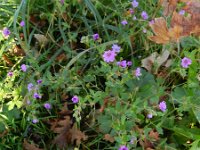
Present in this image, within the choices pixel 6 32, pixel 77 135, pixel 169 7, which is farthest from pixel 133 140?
pixel 6 32

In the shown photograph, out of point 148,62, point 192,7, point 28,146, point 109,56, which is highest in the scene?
point 192,7

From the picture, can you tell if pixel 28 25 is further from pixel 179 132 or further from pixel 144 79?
pixel 179 132

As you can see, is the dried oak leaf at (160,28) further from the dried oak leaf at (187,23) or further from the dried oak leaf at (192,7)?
the dried oak leaf at (192,7)

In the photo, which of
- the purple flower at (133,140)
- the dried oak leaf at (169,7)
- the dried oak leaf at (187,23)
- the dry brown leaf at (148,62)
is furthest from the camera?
the dry brown leaf at (148,62)

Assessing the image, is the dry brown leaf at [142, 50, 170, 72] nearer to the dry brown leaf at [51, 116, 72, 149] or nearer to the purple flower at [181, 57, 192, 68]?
the purple flower at [181, 57, 192, 68]

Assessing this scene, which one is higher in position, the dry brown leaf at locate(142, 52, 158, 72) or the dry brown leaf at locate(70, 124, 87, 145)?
the dry brown leaf at locate(142, 52, 158, 72)

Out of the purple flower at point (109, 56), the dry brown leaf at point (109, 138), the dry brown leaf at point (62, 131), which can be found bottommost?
the dry brown leaf at point (62, 131)

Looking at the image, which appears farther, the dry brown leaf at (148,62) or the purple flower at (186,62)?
the dry brown leaf at (148,62)

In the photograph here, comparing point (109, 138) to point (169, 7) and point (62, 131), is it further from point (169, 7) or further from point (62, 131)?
point (169, 7)

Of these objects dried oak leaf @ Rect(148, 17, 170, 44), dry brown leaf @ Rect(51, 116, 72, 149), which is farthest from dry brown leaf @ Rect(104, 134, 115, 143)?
dried oak leaf @ Rect(148, 17, 170, 44)

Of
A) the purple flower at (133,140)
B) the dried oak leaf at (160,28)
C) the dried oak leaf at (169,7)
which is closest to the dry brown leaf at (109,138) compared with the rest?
the purple flower at (133,140)

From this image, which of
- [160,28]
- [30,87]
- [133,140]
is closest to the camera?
[160,28]

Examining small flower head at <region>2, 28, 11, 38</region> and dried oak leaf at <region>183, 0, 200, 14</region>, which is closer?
dried oak leaf at <region>183, 0, 200, 14</region>
